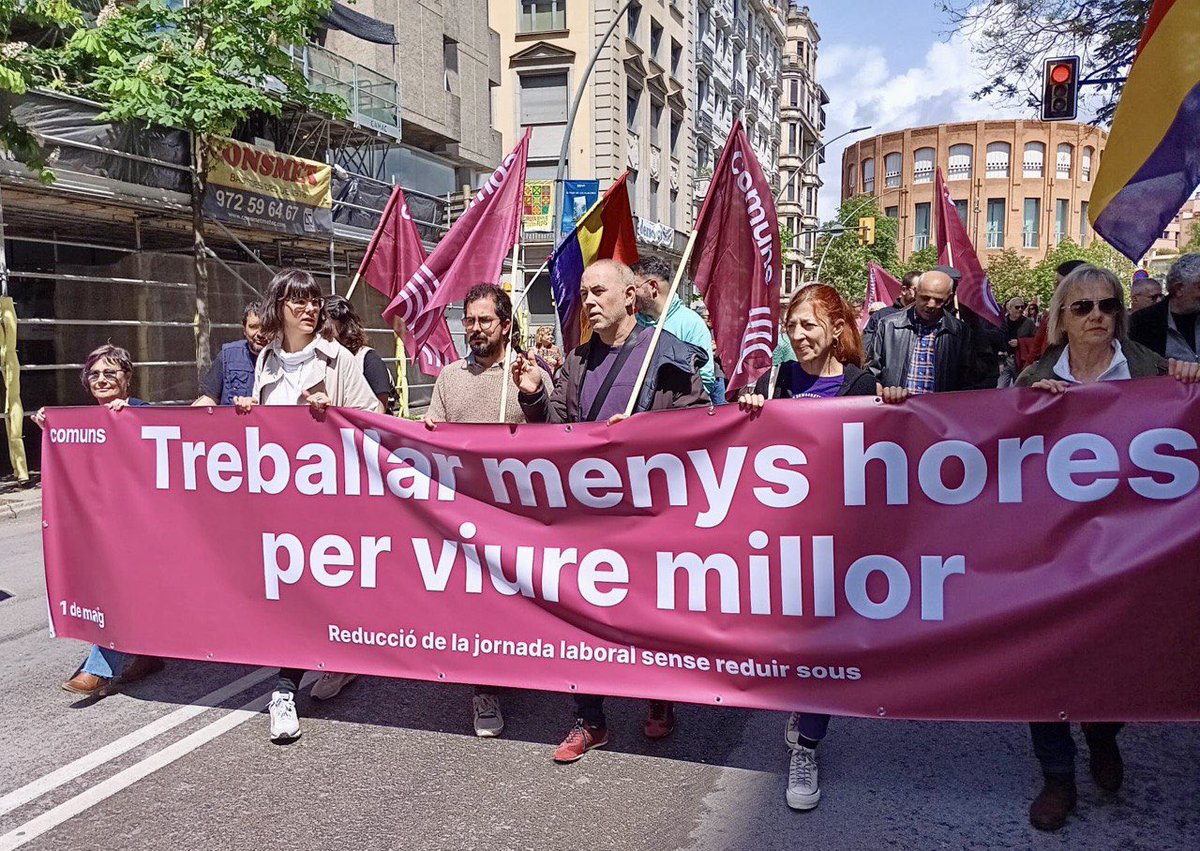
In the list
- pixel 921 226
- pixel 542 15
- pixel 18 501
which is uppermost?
pixel 542 15

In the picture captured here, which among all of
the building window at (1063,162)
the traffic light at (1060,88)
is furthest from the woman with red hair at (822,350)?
the building window at (1063,162)

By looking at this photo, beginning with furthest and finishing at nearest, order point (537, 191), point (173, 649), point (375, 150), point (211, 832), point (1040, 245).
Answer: point (1040, 245)
point (537, 191)
point (375, 150)
point (173, 649)
point (211, 832)

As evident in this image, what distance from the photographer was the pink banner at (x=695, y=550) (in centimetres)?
327

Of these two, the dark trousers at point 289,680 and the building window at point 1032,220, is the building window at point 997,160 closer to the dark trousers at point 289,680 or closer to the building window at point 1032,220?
the building window at point 1032,220

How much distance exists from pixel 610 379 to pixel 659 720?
4.58 ft

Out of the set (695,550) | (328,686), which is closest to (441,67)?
(328,686)

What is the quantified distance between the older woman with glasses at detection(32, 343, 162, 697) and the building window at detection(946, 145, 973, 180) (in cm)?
7086

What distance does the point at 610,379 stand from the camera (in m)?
4.00

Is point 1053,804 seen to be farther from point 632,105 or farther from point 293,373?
point 632,105

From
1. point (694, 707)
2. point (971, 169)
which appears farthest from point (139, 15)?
point (971, 169)

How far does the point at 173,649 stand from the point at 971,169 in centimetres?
7214

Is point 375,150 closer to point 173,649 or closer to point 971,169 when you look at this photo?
point 173,649

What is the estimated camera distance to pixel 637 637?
371cm

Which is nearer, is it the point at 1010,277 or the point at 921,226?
the point at 1010,277
